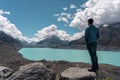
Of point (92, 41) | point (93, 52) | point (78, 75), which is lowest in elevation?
point (78, 75)

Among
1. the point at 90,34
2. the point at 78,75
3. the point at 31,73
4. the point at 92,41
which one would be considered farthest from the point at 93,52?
the point at 31,73

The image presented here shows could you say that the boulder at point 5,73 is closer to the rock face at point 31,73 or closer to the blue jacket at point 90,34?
the rock face at point 31,73

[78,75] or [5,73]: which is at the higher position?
[5,73]

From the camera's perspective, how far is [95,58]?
13094 millimetres

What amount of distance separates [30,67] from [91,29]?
3.38 metres

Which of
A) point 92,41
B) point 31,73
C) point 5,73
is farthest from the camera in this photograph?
point 92,41

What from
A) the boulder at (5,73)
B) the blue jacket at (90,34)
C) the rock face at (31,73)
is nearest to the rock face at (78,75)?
the rock face at (31,73)

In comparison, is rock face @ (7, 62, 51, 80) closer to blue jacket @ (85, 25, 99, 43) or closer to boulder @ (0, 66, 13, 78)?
boulder @ (0, 66, 13, 78)

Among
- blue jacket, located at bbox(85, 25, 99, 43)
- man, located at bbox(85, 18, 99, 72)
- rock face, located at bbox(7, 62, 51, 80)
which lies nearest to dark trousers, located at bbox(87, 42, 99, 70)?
man, located at bbox(85, 18, 99, 72)

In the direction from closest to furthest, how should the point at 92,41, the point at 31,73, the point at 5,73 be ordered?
the point at 31,73
the point at 5,73
the point at 92,41

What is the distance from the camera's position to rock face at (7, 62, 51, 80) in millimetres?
12094

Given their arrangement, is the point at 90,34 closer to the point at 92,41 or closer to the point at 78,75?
the point at 92,41

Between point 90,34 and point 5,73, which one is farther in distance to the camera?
point 90,34

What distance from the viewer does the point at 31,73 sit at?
12156mm
